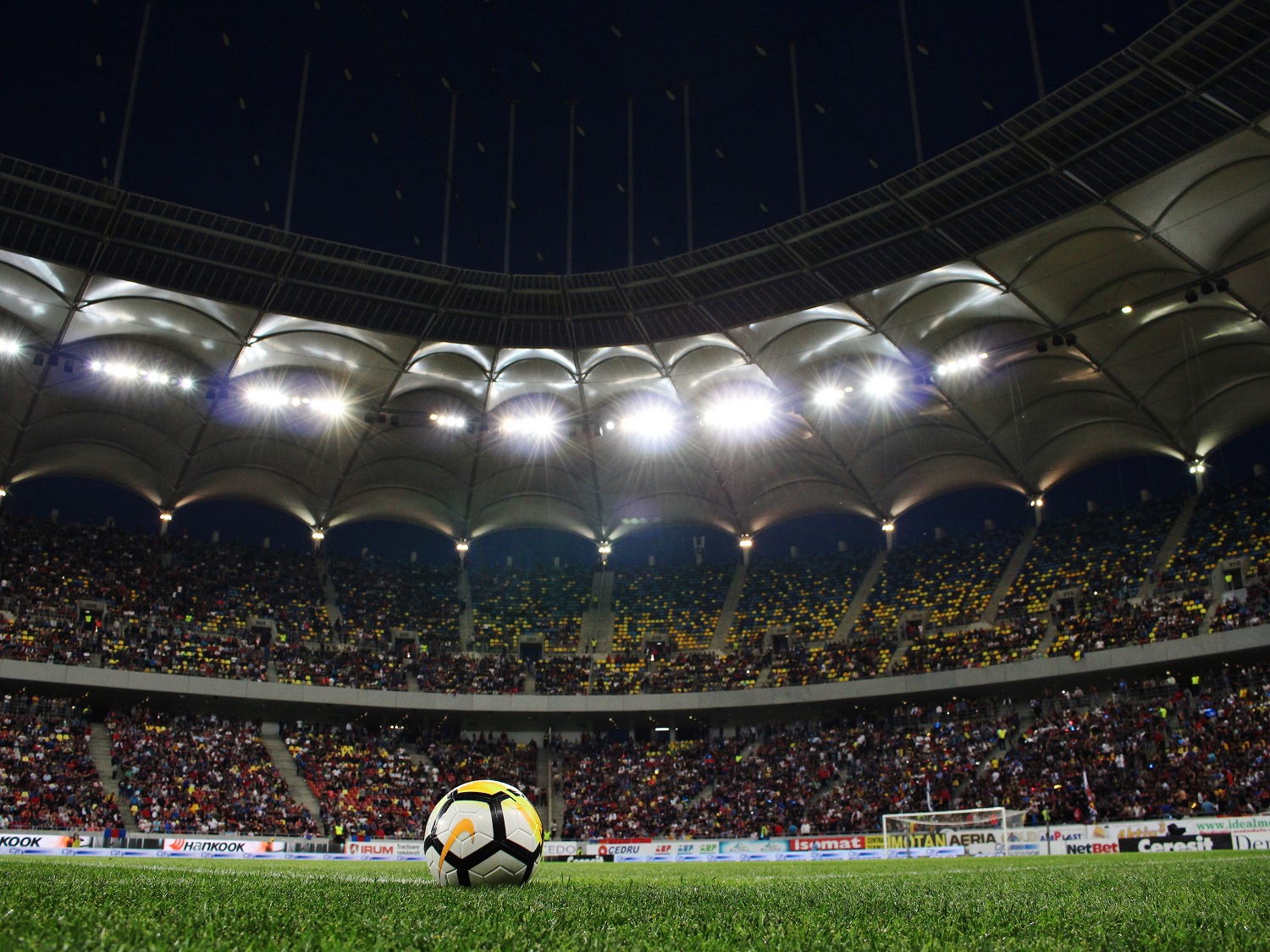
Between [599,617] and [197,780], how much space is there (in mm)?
25381

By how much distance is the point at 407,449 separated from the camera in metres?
52.4

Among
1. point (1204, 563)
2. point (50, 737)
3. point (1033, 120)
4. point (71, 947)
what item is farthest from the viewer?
point (1204, 563)

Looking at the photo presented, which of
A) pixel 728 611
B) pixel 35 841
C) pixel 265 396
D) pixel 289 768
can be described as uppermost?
pixel 265 396

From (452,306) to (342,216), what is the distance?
10.0 m

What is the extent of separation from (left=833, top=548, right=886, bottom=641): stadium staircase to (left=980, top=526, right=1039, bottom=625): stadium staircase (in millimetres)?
7191

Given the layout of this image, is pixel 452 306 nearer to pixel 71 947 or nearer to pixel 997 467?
pixel 997 467

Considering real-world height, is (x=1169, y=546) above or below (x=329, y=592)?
above

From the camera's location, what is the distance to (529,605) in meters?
59.0

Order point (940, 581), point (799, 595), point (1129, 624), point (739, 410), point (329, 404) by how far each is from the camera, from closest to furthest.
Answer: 1. point (1129, 624)
2. point (329, 404)
3. point (739, 410)
4. point (940, 581)
5. point (799, 595)

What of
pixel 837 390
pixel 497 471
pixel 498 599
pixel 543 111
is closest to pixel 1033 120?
pixel 837 390

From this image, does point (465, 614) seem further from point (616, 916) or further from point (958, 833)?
point (616, 916)

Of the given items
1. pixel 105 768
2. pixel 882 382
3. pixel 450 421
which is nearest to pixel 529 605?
pixel 450 421

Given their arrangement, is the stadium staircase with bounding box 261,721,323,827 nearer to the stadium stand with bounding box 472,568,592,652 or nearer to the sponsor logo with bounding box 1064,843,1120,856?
the stadium stand with bounding box 472,568,592,652

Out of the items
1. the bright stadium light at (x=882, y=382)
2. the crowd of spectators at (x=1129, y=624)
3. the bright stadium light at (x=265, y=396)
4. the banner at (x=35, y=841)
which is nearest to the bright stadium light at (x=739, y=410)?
the bright stadium light at (x=882, y=382)
